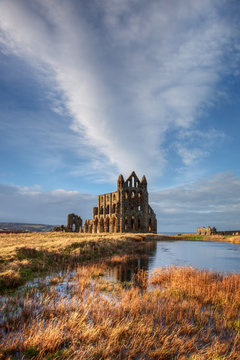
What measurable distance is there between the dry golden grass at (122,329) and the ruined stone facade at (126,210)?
201 ft

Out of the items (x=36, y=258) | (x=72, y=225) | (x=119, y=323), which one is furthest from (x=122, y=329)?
(x=72, y=225)

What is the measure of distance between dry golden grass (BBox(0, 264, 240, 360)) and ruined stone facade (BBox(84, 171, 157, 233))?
6117 cm

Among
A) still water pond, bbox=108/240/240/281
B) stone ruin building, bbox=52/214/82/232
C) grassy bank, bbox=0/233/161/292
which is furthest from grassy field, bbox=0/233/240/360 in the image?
stone ruin building, bbox=52/214/82/232

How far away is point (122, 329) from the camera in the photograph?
6.38 meters

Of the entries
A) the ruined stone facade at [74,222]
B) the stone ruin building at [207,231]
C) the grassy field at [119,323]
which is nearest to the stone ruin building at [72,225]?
the ruined stone facade at [74,222]

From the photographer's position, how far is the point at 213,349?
5723 millimetres

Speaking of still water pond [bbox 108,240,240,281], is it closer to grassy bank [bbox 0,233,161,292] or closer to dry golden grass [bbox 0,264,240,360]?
grassy bank [bbox 0,233,161,292]

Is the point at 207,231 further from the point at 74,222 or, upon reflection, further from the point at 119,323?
the point at 119,323

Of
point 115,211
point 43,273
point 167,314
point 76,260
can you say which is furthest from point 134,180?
point 167,314

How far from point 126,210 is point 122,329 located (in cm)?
6620

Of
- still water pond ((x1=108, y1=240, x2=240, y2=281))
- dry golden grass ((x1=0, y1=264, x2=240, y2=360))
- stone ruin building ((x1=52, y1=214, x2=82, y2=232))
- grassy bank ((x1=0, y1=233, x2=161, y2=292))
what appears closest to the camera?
dry golden grass ((x1=0, y1=264, x2=240, y2=360))

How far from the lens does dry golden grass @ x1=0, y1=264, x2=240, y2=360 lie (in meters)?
5.44

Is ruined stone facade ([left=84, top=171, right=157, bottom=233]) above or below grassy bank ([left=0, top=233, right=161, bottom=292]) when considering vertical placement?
above

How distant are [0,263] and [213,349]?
13242mm
